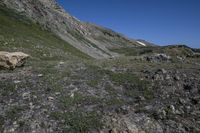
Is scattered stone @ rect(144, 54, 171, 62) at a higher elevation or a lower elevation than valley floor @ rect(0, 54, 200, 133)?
higher

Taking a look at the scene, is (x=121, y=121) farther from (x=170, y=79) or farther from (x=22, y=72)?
(x=22, y=72)

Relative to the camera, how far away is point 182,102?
70.9 feet

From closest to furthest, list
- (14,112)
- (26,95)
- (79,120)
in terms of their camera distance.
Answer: (79,120)
(14,112)
(26,95)

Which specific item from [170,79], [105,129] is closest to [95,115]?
[105,129]

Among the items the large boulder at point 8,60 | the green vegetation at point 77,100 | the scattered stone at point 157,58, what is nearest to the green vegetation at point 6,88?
the green vegetation at point 77,100

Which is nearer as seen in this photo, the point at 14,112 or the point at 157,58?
the point at 14,112

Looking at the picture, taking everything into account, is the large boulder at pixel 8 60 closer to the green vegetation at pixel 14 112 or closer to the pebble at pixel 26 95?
the pebble at pixel 26 95

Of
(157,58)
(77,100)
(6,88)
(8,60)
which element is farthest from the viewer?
(157,58)

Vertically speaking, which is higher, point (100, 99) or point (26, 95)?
point (100, 99)

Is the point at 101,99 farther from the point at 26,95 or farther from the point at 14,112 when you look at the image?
the point at 14,112

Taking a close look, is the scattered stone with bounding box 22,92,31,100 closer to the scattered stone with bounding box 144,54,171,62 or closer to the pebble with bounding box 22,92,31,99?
the pebble with bounding box 22,92,31,99

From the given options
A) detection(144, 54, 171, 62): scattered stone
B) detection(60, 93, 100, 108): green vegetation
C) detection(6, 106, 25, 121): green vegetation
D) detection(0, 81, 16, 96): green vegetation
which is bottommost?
detection(6, 106, 25, 121): green vegetation

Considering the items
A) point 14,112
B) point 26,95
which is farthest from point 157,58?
point 14,112

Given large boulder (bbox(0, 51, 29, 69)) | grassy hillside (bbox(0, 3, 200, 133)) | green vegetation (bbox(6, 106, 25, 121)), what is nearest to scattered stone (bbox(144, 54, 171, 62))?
grassy hillside (bbox(0, 3, 200, 133))
